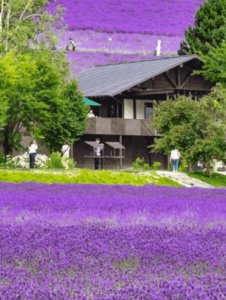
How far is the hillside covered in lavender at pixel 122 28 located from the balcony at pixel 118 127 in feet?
96.8

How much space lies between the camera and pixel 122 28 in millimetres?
96188

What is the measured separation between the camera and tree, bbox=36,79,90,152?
3922 cm

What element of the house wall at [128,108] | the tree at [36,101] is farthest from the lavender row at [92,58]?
the tree at [36,101]

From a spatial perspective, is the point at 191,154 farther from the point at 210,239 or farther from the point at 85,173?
the point at 210,239

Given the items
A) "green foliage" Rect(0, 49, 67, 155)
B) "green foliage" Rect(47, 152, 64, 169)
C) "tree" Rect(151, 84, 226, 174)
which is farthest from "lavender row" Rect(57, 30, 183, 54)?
"green foliage" Rect(47, 152, 64, 169)

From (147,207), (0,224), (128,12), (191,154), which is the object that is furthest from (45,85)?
(128,12)

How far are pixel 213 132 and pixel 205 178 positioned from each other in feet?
9.45

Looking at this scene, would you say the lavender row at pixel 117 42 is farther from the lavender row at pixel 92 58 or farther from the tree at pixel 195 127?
the tree at pixel 195 127

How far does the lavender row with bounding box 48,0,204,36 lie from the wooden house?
148ft

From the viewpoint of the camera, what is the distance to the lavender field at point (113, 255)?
6.42 metres

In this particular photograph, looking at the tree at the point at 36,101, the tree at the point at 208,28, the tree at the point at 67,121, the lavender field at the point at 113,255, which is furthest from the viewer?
the tree at the point at 208,28

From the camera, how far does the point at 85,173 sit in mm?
28938

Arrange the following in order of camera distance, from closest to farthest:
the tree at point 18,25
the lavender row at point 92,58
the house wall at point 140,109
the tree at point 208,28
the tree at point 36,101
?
the tree at point 36,101
the tree at point 18,25
the house wall at point 140,109
the tree at point 208,28
the lavender row at point 92,58

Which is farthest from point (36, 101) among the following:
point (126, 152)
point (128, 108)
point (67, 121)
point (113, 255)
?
Answer: point (113, 255)
